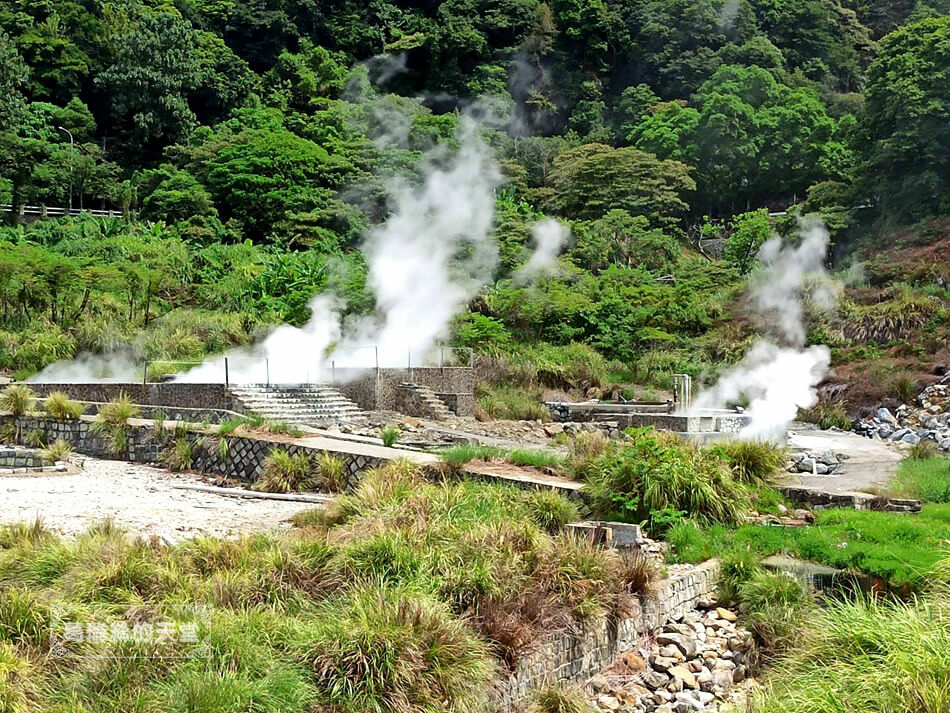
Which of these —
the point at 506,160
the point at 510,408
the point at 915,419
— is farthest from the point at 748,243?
the point at 510,408

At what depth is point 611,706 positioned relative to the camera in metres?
7.21

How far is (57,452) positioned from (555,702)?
11.3 m

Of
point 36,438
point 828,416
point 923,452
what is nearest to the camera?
point 923,452

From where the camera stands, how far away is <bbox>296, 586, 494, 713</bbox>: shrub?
231 inches

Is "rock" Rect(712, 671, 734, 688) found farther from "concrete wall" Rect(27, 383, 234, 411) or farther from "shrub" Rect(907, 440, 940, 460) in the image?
"concrete wall" Rect(27, 383, 234, 411)

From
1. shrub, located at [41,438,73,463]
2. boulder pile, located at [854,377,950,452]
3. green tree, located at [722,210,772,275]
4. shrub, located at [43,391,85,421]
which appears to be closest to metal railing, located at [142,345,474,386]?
shrub, located at [43,391,85,421]

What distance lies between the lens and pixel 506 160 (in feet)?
139

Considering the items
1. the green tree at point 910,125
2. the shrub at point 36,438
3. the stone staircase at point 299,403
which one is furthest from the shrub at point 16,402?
Answer: the green tree at point 910,125

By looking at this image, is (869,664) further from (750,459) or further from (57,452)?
(57,452)

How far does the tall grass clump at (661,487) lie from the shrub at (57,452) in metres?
9.03

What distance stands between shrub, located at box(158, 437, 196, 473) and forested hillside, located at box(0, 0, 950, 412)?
345 inches

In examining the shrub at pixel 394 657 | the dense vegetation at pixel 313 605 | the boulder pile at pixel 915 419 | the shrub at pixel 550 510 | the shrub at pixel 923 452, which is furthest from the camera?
the boulder pile at pixel 915 419

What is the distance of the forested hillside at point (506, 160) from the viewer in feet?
85.0

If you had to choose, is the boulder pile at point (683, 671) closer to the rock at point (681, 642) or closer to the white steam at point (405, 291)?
the rock at point (681, 642)
